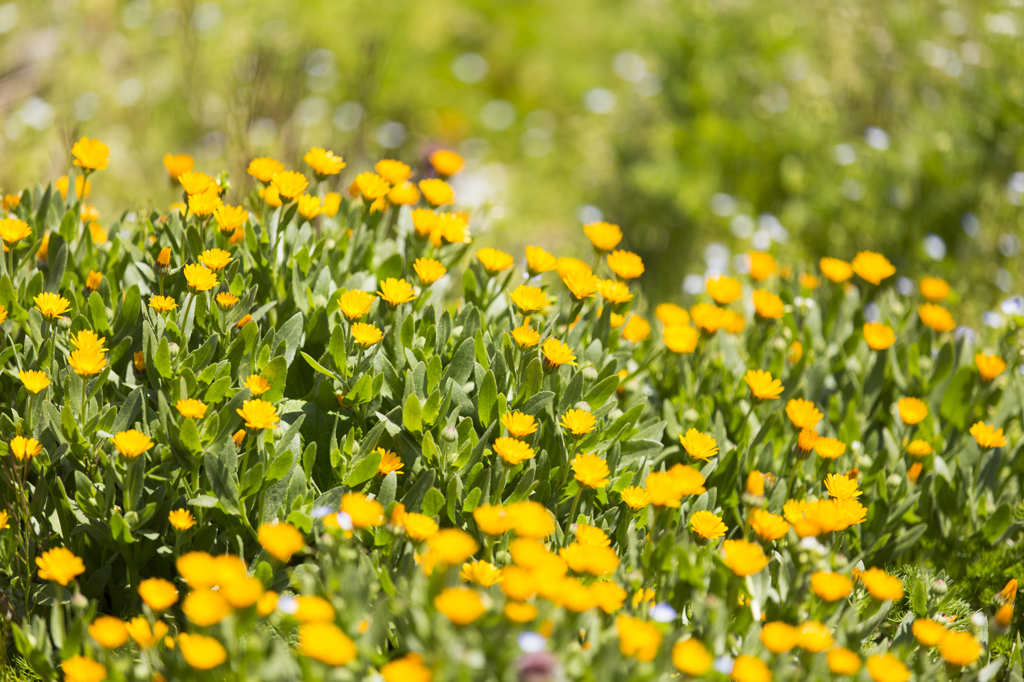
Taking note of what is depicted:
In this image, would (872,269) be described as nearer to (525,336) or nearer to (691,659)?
(525,336)

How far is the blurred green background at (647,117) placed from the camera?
400 cm

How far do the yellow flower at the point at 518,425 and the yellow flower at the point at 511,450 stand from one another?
0.06 ft

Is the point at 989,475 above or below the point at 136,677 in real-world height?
below

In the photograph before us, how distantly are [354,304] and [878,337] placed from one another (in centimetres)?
142

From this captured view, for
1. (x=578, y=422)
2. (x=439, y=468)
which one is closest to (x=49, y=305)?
(x=439, y=468)

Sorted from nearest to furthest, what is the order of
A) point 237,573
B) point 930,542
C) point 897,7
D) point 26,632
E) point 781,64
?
point 237,573, point 26,632, point 930,542, point 781,64, point 897,7

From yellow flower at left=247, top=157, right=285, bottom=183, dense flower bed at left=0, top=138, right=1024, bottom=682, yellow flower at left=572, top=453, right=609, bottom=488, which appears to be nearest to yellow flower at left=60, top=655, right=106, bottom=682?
dense flower bed at left=0, top=138, right=1024, bottom=682

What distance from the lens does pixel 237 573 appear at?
1162mm

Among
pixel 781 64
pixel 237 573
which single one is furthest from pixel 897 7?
pixel 237 573

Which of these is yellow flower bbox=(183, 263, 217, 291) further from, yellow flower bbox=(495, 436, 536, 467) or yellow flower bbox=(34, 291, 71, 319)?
yellow flower bbox=(495, 436, 536, 467)

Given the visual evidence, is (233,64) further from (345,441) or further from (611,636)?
(611,636)

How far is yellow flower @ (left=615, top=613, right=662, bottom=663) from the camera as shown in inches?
46.8

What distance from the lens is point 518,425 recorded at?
1.63m

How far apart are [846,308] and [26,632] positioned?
235 centimetres
